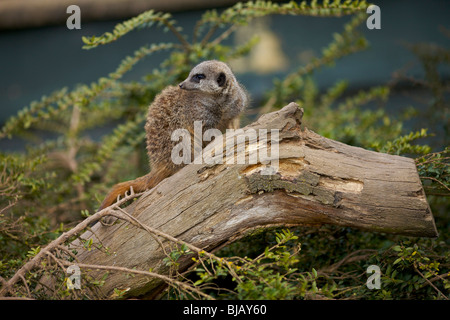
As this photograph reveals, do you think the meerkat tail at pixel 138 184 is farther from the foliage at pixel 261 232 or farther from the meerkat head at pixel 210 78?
the meerkat head at pixel 210 78

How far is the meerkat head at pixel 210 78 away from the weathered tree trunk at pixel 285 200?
2.34ft

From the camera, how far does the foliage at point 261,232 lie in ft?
4.79

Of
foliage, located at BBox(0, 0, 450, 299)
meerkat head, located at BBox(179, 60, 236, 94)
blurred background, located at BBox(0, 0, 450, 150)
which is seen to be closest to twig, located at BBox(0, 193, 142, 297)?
foliage, located at BBox(0, 0, 450, 299)

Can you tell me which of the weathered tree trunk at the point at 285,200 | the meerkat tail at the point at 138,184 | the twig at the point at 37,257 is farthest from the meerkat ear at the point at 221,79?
the twig at the point at 37,257

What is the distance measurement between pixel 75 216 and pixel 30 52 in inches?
129

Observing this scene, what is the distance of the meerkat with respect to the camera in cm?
205

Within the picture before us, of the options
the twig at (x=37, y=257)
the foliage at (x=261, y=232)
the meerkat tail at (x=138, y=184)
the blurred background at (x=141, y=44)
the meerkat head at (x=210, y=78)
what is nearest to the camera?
the twig at (x=37, y=257)

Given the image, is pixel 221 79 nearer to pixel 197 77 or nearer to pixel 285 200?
pixel 197 77

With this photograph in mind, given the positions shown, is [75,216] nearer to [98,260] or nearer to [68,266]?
[98,260]

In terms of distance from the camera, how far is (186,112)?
7.05 feet

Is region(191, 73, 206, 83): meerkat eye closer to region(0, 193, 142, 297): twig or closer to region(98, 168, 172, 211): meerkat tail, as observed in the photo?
region(98, 168, 172, 211): meerkat tail

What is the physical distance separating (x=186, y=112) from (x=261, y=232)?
2.66 ft

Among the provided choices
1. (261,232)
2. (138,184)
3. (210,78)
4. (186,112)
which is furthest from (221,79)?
(261,232)

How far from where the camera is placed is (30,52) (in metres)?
5.14
